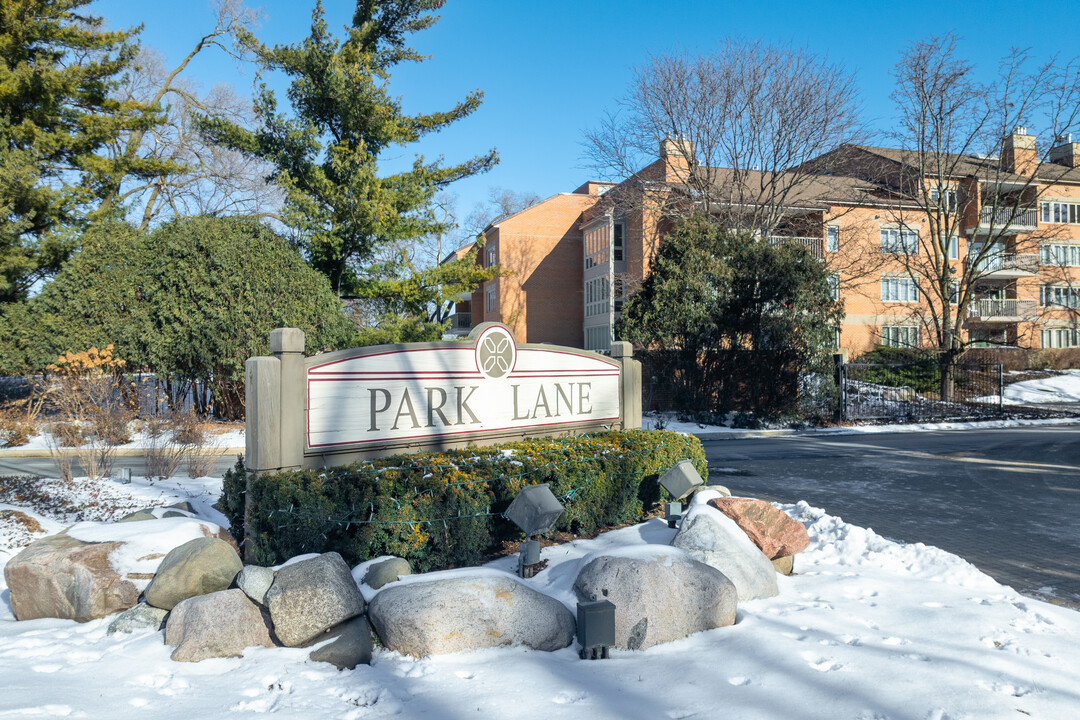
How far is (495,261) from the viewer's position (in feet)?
140

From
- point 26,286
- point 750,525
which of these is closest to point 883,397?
point 750,525

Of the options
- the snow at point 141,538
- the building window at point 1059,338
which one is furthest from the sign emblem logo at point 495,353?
the building window at point 1059,338

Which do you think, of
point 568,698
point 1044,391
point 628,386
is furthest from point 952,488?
point 1044,391

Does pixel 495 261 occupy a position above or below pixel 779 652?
above

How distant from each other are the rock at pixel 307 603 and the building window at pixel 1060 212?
177 feet

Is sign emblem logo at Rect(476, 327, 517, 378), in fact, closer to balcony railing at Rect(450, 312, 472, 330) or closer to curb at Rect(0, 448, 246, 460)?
curb at Rect(0, 448, 246, 460)

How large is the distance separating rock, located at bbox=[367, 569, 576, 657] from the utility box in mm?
227

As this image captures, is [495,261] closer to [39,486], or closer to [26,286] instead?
[26,286]

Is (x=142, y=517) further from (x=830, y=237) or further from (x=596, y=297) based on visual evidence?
(x=596, y=297)

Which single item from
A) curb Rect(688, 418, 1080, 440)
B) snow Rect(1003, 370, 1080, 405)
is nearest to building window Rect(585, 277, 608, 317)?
curb Rect(688, 418, 1080, 440)

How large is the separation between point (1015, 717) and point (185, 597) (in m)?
5.02

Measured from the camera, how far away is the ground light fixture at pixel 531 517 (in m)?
5.34

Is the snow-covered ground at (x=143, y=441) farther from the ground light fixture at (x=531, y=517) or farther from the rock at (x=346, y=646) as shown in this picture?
the rock at (x=346, y=646)

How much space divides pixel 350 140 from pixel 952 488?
1788 centimetres
